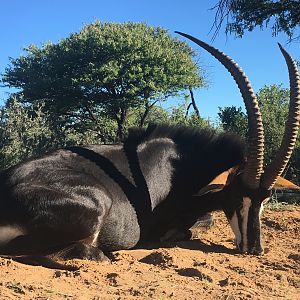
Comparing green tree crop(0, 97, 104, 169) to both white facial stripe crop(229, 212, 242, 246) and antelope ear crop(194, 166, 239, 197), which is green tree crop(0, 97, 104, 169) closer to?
antelope ear crop(194, 166, 239, 197)

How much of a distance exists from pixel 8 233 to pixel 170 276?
5.02ft

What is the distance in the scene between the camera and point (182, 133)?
596 cm

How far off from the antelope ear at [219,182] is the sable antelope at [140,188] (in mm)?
15

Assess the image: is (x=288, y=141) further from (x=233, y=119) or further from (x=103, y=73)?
(x=103, y=73)

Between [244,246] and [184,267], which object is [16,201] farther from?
[244,246]

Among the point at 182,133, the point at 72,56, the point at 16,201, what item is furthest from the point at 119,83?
the point at 16,201

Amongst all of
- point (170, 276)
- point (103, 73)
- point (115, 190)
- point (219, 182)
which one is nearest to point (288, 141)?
point (219, 182)

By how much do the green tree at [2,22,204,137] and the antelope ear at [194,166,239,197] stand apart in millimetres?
15820

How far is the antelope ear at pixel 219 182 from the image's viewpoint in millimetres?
5199

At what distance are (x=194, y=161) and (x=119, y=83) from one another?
16966mm

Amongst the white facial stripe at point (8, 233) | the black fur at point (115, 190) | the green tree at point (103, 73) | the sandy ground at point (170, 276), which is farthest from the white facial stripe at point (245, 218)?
the green tree at point (103, 73)

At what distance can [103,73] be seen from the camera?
2139 centimetres

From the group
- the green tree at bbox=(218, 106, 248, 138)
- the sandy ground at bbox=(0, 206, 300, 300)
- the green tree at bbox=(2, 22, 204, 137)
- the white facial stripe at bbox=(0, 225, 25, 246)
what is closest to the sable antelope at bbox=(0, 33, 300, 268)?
the white facial stripe at bbox=(0, 225, 25, 246)

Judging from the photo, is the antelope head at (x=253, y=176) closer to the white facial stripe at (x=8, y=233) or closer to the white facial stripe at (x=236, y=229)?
the white facial stripe at (x=236, y=229)
